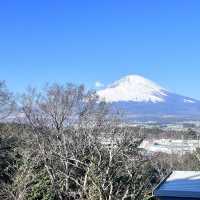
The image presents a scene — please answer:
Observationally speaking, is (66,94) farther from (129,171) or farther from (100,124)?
(129,171)

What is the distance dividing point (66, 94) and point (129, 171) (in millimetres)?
9722

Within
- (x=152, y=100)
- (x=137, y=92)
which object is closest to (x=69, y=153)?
(x=152, y=100)

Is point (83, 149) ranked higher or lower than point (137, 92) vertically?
lower

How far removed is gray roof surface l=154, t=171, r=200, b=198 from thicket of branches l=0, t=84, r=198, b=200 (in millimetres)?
654

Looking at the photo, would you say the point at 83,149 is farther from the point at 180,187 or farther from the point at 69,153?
the point at 180,187

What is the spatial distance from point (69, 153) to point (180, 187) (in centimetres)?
521

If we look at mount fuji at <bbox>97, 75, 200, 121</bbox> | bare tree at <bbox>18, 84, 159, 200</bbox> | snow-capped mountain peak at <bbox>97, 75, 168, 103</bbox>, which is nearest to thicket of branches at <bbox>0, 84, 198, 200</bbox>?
bare tree at <bbox>18, 84, 159, 200</bbox>

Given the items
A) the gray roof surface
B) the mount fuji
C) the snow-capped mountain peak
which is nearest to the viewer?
the gray roof surface

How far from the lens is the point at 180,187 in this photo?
51.3 feet

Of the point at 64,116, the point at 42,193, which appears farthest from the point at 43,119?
the point at 42,193

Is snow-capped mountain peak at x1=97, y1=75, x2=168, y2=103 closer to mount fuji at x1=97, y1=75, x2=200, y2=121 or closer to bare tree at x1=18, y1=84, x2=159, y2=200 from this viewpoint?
mount fuji at x1=97, y1=75, x2=200, y2=121

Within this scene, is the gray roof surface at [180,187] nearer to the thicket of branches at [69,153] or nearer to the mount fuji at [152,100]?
the thicket of branches at [69,153]

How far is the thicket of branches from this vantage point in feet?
51.9

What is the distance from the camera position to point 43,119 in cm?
2478
